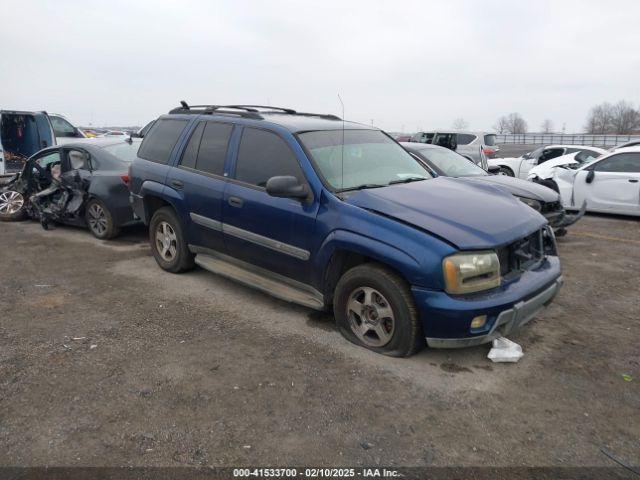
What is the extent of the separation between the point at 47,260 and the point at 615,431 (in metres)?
6.50

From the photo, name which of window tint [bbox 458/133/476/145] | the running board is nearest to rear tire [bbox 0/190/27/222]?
the running board

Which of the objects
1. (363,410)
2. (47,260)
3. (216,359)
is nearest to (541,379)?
(363,410)

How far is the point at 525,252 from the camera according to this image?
3924mm

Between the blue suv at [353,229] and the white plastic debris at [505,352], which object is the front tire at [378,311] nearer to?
the blue suv at [353,229]

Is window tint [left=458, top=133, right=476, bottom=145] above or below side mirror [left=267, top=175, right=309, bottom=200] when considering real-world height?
above

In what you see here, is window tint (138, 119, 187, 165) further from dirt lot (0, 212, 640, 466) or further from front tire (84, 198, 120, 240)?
front tire (84, 198, 120, 240)

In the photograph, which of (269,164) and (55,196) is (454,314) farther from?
(55,196)

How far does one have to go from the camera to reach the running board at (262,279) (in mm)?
4129

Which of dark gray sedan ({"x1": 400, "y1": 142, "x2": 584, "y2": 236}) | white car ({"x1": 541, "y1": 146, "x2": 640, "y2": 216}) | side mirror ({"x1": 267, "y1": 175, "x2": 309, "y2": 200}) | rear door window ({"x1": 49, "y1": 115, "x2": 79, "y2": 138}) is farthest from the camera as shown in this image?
rear door window ({"x1": 49, "y1": 115, "x2": 79, "y2": 138})

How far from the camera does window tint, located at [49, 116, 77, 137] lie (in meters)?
14.5

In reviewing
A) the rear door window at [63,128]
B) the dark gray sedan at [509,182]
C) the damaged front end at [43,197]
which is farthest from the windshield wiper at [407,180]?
the rear door window at [63,128]

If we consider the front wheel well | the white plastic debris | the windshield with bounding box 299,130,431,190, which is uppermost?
the windshield with bounding box 299,130,431,190

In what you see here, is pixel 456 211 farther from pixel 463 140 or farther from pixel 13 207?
pixel 463 140

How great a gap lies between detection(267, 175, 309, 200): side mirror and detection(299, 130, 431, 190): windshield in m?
0.26
